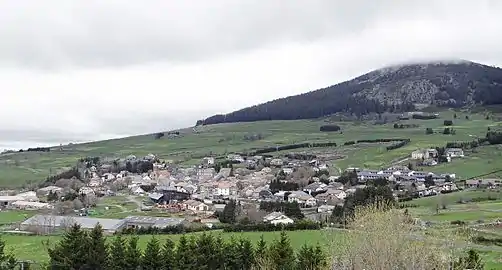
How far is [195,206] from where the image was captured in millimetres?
81750

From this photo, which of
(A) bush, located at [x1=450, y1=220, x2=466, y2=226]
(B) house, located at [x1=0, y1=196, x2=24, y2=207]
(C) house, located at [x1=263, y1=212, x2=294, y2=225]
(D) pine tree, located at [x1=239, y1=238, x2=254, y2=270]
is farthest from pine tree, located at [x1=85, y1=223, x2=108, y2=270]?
(B) house, located at [x1=0, y1=196, x2=24, y2=207]

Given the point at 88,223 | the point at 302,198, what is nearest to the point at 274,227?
the point at 88,223

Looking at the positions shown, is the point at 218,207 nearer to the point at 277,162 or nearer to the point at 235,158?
the point at 277,162

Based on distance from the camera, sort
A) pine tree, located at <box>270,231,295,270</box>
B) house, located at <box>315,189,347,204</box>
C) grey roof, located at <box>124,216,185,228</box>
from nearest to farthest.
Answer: pine tree, located at <box>270,231,295,270</box>
grey roof, located at <box>124,216,185,228</box>
house, located at <box>315,189,347,204</box>

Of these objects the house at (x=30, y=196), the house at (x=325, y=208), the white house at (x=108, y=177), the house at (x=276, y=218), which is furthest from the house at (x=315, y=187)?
the white house at (x=108, y=177)

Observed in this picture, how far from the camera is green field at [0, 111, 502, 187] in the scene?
109188mm

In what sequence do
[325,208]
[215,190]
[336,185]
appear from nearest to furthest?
[325,208] < [336,185] < [215,190]

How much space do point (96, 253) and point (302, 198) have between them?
1853 inches

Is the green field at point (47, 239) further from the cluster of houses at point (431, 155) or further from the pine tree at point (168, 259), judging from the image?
the cluster of houses at point (431, 155)

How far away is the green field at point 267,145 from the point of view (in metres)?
109

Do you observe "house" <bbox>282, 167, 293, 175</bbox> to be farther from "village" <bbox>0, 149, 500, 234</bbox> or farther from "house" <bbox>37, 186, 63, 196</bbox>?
"house" <bbox>37, 186, 63, 196</bbox>

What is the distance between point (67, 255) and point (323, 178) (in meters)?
62.0

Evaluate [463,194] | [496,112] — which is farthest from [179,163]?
[496,112]

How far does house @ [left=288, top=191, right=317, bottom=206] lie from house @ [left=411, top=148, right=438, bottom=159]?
28.5 meters
